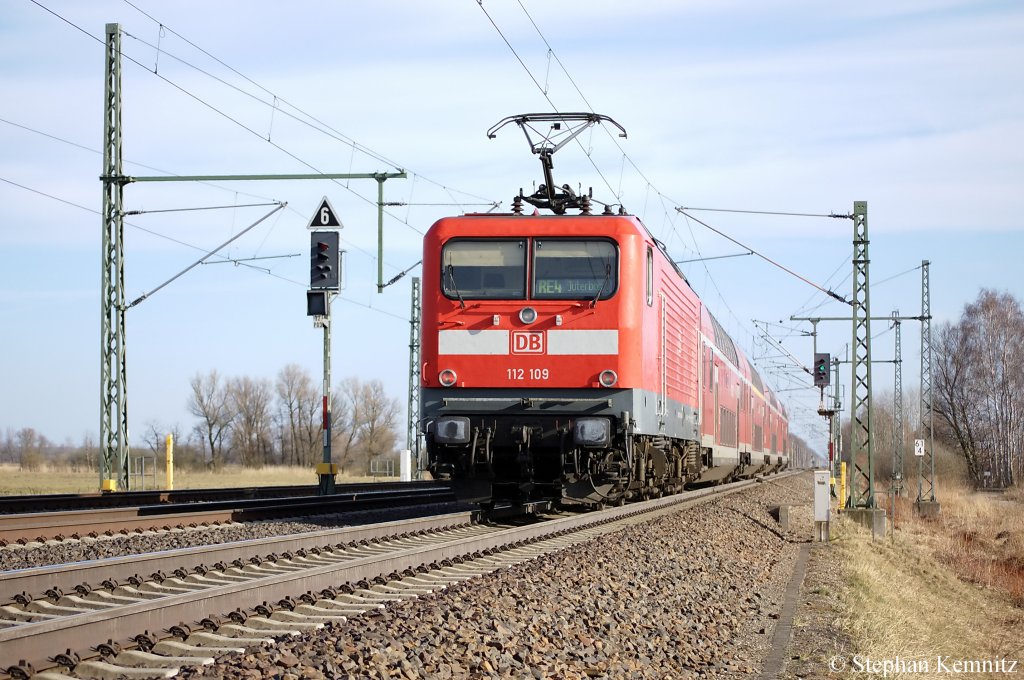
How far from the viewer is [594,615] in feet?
24.0

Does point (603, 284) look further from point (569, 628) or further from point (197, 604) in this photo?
point (197, 604)

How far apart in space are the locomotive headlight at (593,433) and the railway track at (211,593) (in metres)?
1.08

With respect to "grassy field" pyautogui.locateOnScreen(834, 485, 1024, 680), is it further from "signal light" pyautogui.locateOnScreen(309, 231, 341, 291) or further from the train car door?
"signal light" pyautogui.locateOnScreen(309, 231, 341, 291)

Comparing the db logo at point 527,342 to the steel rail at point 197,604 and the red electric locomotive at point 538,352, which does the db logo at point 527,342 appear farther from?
the steel rail at point 197,604

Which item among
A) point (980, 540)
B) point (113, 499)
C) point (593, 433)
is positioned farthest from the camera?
point (980, 540)

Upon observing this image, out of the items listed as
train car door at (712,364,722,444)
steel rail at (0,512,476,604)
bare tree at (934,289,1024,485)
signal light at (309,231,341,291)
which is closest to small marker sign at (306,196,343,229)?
signal light at (309,231,341,291)

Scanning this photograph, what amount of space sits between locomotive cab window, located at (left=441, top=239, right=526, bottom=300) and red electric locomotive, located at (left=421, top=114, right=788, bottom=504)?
0.04 feet

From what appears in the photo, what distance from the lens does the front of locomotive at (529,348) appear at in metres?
12.9

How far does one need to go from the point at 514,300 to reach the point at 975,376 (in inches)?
2070

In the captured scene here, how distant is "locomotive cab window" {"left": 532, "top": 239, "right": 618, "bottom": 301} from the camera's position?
1315 cm

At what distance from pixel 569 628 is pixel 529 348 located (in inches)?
248

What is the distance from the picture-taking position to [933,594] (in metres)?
15.4

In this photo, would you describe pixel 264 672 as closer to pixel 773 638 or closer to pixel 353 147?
pixel 773 638

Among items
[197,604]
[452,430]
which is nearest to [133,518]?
[452,430]
